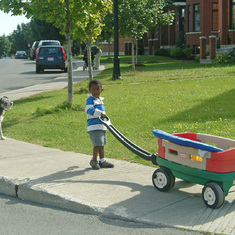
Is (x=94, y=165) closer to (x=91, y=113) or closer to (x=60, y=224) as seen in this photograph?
(x=91, y=113)

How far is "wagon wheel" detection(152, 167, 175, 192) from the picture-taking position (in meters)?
5.54

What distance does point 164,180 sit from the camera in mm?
5562

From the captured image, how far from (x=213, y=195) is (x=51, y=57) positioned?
26034mm

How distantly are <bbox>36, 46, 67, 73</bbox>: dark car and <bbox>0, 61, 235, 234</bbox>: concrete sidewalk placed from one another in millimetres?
22708

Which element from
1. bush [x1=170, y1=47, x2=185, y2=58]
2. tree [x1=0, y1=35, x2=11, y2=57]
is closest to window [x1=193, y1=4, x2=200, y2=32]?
bush [x1=170, y1=47, x2=185, y2=58]

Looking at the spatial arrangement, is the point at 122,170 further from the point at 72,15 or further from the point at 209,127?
the point at 72,15

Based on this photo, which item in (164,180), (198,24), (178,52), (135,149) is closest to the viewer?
(164,180)

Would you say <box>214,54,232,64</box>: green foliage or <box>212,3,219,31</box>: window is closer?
<box>214,54,232,64</box>: green foliage

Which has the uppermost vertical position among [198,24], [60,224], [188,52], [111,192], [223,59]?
[198,24]

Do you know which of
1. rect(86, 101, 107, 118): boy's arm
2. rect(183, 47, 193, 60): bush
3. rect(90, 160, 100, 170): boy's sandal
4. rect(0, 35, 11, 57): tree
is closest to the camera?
rect(86, 101, 107, 118): boy's arm

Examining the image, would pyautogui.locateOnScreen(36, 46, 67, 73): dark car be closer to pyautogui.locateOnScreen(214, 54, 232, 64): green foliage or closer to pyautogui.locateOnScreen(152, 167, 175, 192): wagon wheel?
pyautogui.locateOnScreen(214, 54, 232, 64): green foliage

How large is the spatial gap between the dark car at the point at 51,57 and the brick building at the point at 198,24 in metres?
10.9

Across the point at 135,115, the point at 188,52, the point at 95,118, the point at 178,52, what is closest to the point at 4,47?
the point at 178,52

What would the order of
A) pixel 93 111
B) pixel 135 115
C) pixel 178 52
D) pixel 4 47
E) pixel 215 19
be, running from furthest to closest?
pixel 4 47, pixel 178 52, pixel 215 19, pixel 135 115, pixel 93 111
